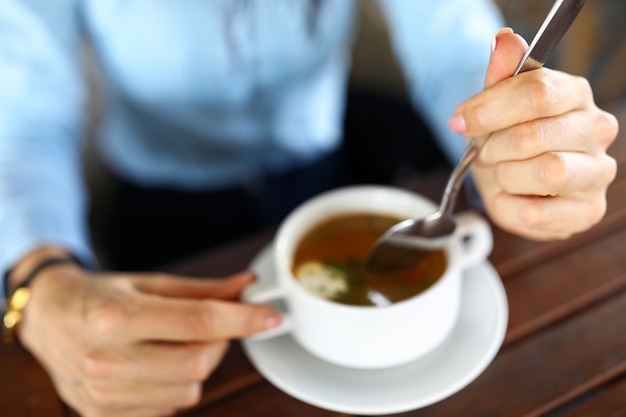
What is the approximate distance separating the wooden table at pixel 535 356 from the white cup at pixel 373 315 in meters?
0.05

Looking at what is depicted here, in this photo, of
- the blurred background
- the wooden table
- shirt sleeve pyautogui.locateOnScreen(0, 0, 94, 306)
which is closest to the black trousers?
the blurred background

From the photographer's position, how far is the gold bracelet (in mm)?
542

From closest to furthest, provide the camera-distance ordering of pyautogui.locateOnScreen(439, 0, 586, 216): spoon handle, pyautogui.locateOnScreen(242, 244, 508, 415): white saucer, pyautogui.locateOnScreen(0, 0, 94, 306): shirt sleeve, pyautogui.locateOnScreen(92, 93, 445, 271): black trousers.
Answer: pyautogui.locateOnScreen(439, 0, 586, 216): spoon handle < pyautogui.locateOnScreen(242, 244, 508, 415): white saucer < pyautogui.locateOnScreen(0, 0, 94, 306): shirt sleeve < pyautogui.locateOnScreen(92, 93, 445, 271): black trousers

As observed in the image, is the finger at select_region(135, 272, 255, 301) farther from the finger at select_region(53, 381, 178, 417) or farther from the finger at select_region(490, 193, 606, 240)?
the finger at select_region(490, 193, 606, 240)

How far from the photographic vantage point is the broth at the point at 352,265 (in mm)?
486

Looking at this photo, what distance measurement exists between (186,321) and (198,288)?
56 mm

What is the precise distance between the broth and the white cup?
0.01 meters

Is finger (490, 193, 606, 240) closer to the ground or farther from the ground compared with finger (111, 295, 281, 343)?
farther from the ground

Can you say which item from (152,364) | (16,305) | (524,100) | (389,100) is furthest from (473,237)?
(389,100)

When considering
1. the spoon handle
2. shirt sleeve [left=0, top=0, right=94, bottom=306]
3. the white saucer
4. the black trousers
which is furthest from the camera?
the black trousers

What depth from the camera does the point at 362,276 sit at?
0.51 meters

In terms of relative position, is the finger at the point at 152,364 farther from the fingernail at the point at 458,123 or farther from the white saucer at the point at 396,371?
the fingernail at the point at 458,123

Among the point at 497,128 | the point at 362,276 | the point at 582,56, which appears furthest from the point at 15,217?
the point at 582,56

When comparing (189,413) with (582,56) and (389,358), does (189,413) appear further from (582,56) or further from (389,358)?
(582,56)
